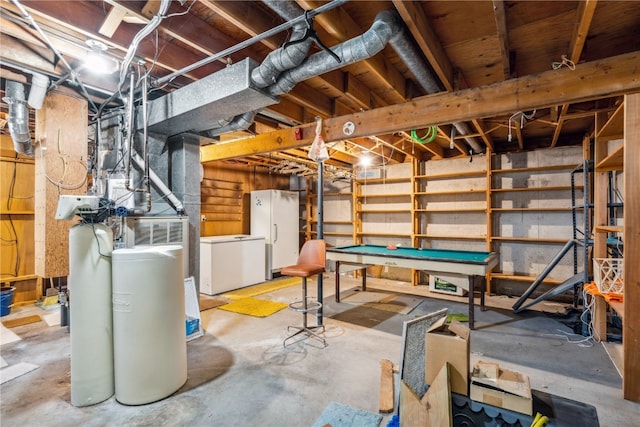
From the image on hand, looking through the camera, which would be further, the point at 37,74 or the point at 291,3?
the point at 37,74

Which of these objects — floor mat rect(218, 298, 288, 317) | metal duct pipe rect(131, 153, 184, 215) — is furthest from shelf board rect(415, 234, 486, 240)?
metal duct pipe rect(131, 153, 184, 215)

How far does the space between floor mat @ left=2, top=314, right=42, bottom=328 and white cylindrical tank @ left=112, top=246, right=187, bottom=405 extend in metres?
2.70

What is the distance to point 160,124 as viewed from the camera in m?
3.02

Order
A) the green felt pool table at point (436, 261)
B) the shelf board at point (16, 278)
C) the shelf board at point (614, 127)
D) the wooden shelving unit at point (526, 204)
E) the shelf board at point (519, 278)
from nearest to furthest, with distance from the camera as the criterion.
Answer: the shelf board at point (614, 127) < the green felt pool table at point (436, 261) < the shelf board at point (16, 278) < the shelf board at point (519, 278) < the wooden shelving unit at point (526, 204)

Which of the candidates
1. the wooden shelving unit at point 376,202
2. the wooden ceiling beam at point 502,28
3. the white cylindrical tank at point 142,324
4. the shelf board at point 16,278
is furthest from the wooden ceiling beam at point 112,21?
the wooden shelving unit at point 376,202

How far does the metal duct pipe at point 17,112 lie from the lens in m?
2.69

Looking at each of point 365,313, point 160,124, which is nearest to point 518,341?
point 365,313

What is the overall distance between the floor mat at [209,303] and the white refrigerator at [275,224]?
63.9 inches

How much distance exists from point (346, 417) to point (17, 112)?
12.4 ft

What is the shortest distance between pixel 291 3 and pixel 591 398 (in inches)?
133

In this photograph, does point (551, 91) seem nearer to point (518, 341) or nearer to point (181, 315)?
point (518, 341)

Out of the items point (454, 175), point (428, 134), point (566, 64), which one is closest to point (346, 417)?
point (566, 64)

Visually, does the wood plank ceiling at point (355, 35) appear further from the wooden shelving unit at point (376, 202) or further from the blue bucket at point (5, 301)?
the wooden shelving unit at point (376, 202)

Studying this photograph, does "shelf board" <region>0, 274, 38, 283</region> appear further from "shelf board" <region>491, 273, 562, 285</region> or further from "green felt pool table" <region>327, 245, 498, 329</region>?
"shelf board" <region>491, 273, 562, 285</region>
